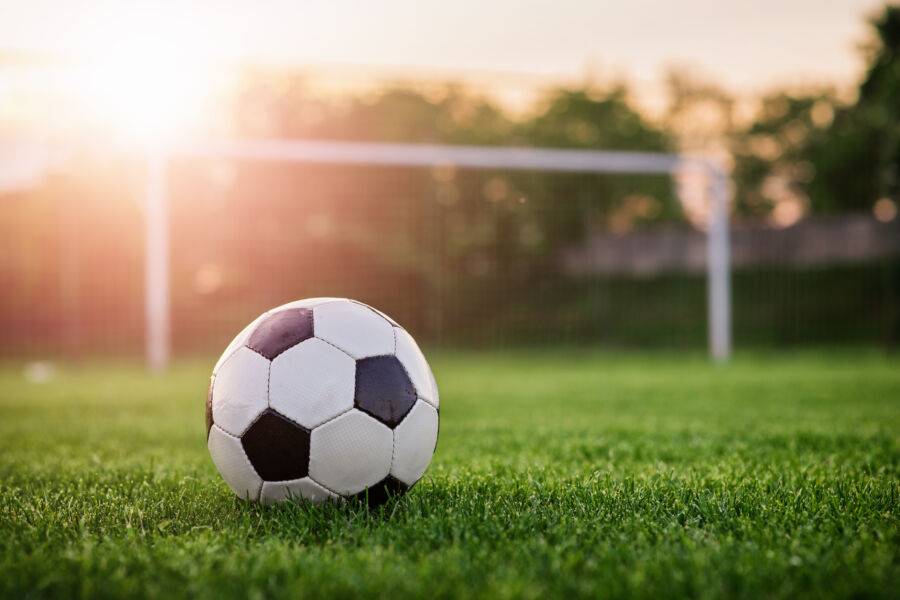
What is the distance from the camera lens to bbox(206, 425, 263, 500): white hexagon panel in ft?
7.44

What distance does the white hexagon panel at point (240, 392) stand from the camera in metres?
2.25

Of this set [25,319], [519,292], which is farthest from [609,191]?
[25,319]

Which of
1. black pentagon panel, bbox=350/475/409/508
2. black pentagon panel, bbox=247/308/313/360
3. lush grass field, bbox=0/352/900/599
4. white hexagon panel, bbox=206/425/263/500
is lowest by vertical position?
lush grass field, bbox=0/352/900/599

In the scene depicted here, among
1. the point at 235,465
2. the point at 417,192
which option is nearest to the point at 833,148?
the point at 417,192

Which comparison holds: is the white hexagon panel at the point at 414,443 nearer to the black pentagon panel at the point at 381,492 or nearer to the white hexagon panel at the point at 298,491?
the black pentagon panel at the point at 381,492

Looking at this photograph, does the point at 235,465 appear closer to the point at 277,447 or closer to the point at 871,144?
the point at 277,447

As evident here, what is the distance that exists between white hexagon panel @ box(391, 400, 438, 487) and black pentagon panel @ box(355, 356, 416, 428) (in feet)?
0.11

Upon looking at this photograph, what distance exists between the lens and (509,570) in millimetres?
1721

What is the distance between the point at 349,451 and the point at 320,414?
0.48 feet

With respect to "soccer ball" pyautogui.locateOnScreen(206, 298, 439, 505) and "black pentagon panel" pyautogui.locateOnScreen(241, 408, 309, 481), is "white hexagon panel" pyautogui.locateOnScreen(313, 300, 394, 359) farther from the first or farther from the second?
"black pentagon panel" pyautogui.locateOnScreen(241, 408, 309, 481)

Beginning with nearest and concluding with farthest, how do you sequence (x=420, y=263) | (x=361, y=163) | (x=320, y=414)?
1. (x=320, y=414)
2. (x=361, y=163)
3. (x=420, y=263)

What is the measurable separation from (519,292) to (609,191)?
727 centimetres

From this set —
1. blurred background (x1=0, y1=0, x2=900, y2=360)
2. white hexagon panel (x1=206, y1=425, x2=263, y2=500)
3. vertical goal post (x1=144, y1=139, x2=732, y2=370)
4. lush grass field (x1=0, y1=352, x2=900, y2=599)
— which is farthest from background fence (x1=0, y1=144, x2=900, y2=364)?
white hexagon panel (x1=206, y1=425, x2=263, y2=500)

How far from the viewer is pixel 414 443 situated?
2307mm
